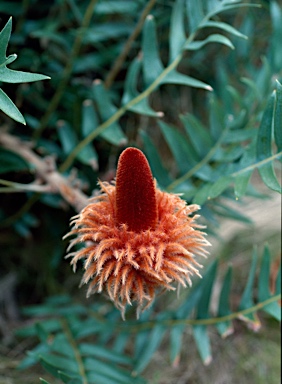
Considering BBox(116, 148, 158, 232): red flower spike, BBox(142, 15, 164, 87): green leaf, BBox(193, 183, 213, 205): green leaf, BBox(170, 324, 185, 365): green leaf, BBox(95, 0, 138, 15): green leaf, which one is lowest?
BBox(170, 324, 185, 365): green leaf

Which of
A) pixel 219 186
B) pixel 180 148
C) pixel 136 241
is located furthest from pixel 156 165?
pixel 136 241

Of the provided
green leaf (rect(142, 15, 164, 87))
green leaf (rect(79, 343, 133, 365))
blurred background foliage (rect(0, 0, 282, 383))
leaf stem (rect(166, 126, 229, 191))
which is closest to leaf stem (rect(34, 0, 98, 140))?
blurred background foliage (rect(0, 0, 282, 383))

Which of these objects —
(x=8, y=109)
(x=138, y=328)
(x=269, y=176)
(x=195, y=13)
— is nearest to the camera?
(x=8, y=109)

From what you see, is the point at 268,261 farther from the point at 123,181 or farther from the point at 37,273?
the point at 37,273

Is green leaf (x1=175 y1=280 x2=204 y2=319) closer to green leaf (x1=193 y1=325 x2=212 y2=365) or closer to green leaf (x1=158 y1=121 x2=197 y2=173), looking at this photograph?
green leaf (x1=193 y1=325 x2=212 y2=365)

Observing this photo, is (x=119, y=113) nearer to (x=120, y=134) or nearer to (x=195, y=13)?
(x=120, y=134)

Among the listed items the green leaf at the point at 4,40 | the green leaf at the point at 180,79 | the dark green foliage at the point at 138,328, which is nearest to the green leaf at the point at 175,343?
the dark green foliage at the point at 138,328

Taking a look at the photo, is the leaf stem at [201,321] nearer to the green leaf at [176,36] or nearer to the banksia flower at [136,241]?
the banksia flower at [136,241]
